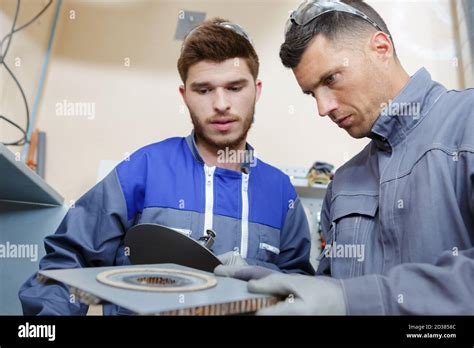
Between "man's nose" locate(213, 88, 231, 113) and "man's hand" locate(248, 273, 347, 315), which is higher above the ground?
"man's nose" locate(213, 88, 231, 113)

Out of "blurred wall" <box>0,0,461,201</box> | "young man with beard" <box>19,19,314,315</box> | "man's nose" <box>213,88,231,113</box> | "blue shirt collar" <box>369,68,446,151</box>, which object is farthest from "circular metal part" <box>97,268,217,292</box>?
"blurred wall" <box>0,0,461,201</box>

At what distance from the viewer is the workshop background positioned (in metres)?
1.52

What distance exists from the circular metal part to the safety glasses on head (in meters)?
0.52

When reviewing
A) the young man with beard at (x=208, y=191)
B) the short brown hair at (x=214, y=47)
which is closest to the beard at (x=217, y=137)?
the young man with beard at (x=208, y=191)

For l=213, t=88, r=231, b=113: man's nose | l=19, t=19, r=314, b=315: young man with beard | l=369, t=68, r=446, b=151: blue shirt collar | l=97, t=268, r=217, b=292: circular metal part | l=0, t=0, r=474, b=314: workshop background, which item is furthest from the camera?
l=0, t=0, r=474, b=314: workshop background

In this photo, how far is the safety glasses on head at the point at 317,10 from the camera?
2.63 feet

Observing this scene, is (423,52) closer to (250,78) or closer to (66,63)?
(250,78)

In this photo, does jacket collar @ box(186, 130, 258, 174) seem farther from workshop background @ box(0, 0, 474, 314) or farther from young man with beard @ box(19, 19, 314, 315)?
workshop background @ box(0, 0, 474, 314)

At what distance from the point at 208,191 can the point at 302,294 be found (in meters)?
0.52

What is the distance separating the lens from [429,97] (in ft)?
2.46

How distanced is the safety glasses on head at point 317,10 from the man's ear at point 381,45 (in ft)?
0.08

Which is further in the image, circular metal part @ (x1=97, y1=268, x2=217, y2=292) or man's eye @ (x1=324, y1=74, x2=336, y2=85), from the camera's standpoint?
man's eye @ (x1=324, y1=74, x2=336, y2=85)

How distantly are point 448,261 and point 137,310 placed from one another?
0.36 metres

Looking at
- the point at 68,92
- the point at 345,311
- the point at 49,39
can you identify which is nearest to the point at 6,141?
the point at 68,92
